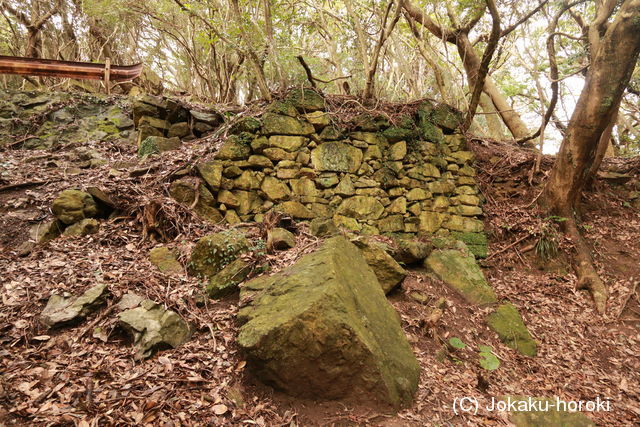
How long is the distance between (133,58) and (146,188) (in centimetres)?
958

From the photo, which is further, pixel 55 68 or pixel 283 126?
pixel 55 68

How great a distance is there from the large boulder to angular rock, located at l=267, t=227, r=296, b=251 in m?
1.18

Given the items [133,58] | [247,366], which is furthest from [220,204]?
[133,58]

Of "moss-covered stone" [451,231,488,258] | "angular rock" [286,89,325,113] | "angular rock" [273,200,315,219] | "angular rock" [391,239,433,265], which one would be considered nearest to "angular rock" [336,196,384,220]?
"angular rock" [273,200,315,219]

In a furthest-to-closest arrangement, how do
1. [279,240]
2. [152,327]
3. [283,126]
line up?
[283,126], [279,240], [152,327]

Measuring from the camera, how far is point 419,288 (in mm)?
4227

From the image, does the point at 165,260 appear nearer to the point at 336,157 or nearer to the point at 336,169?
the point at 336,169

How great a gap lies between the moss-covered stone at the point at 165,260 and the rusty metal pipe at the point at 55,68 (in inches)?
246

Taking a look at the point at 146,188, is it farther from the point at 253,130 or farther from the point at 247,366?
the point at 247,366

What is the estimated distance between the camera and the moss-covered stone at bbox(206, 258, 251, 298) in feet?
10.4

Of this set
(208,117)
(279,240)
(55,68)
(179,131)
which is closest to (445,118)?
(279,240)

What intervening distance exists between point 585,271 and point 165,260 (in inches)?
243

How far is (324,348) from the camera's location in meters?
2.27

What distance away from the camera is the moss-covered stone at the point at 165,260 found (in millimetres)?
3375
